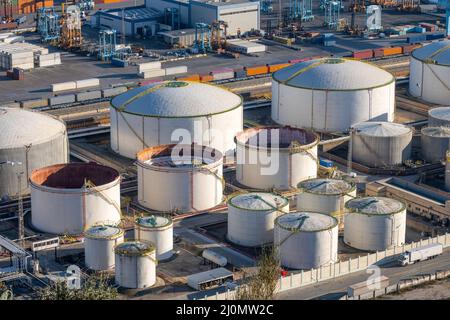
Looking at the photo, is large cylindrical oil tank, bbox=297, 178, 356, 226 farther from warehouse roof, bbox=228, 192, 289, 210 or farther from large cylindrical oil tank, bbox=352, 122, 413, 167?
large cylindrical oil tank, bbox=352, 122, 413, 167

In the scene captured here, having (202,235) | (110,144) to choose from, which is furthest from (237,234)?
(110,144)

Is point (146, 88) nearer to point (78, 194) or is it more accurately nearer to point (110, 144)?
point (110, 144)

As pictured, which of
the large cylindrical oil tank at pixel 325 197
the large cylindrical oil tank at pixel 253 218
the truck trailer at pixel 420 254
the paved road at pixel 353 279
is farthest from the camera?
the large cylindrical oil tank at pixel 325 197

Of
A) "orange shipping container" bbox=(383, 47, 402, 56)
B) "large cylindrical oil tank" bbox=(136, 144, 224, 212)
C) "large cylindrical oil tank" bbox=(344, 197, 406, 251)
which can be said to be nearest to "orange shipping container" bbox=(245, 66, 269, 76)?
"orange shipping container" bbox=(383, 47, 402, 56)

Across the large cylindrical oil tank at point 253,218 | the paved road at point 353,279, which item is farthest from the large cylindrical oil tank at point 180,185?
the paved road at point 353,279

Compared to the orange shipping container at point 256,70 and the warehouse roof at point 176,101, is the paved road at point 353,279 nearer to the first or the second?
the warehouse roof at point 176,101

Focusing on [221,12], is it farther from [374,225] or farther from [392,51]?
[374,225]

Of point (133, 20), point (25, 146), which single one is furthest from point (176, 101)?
point (133, 20)
